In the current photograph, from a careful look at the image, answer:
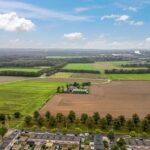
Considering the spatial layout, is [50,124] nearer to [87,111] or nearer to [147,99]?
[87,111]

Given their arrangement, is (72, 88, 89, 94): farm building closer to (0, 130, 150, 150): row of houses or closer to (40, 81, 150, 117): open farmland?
(40, 81, 150, 117): open farmland

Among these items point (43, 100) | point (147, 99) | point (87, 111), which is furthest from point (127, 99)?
point (43, 100)

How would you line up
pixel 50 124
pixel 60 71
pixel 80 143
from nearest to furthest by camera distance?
pixel 80 143, pixel 50 124, pixel 60 71

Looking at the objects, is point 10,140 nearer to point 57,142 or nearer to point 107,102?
point 57,142

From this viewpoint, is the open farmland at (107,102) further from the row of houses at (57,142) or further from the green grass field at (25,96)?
the row of houses at (57,142)

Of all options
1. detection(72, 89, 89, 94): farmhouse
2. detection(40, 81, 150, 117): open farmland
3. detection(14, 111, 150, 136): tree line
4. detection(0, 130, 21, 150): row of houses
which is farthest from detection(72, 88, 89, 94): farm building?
detection(0, 130, 21, 150): row of houses

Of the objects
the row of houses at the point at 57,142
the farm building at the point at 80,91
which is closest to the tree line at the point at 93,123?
the row of houses at the point at 57,142
